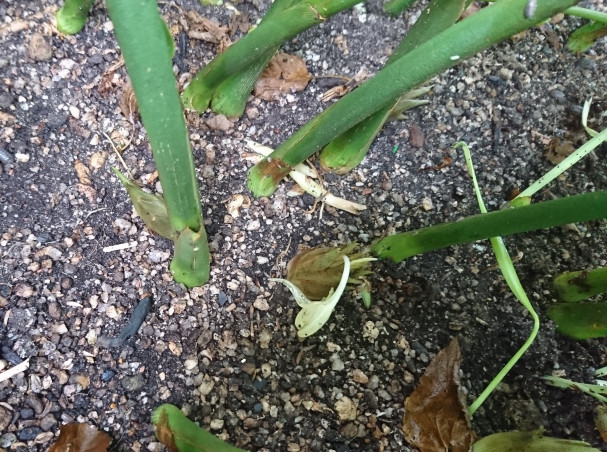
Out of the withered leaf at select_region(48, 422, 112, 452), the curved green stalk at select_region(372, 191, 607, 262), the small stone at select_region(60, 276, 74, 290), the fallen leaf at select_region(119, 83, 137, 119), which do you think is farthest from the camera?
the fallen leaf at select_region(119, 83, 137, 119)

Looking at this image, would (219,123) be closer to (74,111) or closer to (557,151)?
(74,111)

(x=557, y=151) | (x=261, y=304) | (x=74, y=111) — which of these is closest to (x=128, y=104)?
(x=74, y=111)

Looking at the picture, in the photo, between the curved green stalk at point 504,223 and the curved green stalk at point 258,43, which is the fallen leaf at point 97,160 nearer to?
the curved green stalk at point 258,43

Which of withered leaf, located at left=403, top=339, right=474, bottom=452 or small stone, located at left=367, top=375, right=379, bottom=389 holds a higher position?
small stone, located at left=367, top=375, right=379, bottom=389

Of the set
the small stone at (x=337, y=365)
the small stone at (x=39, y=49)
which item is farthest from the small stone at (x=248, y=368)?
the small stone at (x=39, y=49)

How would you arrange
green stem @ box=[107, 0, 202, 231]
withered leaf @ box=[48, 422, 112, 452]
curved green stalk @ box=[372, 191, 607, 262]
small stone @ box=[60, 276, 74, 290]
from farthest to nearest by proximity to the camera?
small stone @ box=[60, 276, 74, 290] → withered leaf @ box=[48, 422, 112, 452] → curved green stalk @ box=[372, 191, 607, 262] → green stem @ box=[107, 0, 202, 231]

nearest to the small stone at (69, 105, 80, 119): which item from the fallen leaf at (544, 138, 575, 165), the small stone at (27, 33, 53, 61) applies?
the small stone at (27, 33, 53, 61)

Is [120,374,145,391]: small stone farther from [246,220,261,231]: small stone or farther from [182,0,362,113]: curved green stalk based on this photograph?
[182,0,362,113]: curved green stalk
